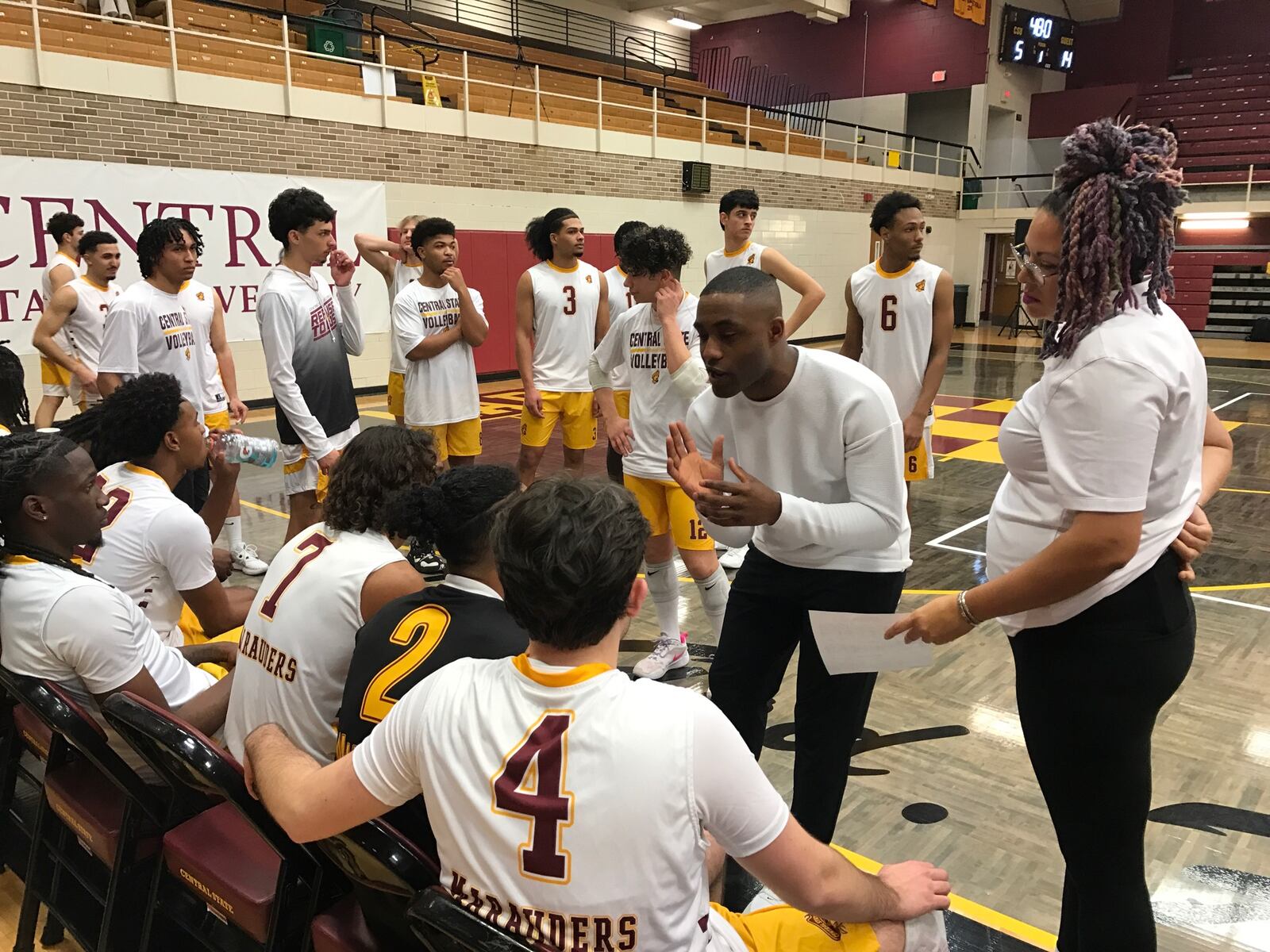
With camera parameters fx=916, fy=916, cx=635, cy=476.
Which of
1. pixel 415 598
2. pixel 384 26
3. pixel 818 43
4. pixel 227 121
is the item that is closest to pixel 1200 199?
pixel 818 43

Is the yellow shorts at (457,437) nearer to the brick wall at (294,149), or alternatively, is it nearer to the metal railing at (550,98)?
the brick wall at (294,149)

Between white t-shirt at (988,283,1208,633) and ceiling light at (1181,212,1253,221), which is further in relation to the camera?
ceiling light at (1181,212,1253,221)

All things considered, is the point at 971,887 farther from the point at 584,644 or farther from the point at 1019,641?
the point at 584,644

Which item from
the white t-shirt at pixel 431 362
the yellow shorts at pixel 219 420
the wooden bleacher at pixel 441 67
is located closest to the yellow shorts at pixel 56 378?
the yellow shorts at pixel 219 420

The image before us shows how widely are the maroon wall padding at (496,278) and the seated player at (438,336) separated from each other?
770 cm

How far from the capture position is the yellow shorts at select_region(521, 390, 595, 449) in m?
5.40

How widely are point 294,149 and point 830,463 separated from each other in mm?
10298

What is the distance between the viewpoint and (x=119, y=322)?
15.6ft

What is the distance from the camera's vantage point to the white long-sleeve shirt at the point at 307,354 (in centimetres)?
449

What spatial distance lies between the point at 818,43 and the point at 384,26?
491 inches

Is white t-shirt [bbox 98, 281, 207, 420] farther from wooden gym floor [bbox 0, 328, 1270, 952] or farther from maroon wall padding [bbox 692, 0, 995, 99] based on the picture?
maroon wall padding [bbox 692, 0, 995, 99]

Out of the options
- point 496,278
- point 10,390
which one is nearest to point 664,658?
point 10,390

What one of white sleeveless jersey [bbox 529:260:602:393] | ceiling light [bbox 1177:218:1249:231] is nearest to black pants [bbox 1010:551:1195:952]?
white sleeveless jersey [bbox 529:260:602:393]

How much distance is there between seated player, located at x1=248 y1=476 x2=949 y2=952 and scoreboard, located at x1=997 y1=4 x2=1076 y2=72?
24.0m
